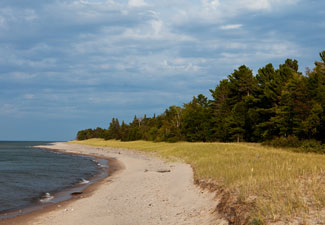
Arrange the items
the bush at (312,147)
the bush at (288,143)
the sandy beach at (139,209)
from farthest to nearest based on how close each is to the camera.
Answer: the bush at (288,143) < the bush at (312,147) < the sandy beach at (139,209)

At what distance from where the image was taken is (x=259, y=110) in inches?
2175

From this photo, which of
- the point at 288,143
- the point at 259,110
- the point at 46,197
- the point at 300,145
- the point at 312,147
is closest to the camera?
the point at 46,197

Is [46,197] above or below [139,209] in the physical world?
below

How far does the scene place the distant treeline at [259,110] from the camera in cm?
4028

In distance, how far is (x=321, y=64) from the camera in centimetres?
4359

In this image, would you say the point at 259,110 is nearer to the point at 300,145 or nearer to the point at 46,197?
the point at 300,145

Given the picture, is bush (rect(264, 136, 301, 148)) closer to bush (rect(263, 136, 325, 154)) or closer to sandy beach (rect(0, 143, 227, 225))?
bush (rect(263, 136, 325, 154))

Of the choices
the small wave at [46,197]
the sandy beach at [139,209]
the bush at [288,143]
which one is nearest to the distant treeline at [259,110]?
the bush at [288,143]


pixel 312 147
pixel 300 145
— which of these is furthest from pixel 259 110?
pixel 312 147

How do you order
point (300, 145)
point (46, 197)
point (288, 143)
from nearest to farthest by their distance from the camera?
1. point (46, 197)
2. point (300, 145)
3. point (288, 143)

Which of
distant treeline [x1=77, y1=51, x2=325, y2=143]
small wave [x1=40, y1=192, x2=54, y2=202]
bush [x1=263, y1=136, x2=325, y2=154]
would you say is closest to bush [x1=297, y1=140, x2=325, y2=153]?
bush [x1=263, y1=136, x2=325, y2=154]

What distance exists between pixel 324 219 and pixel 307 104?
3656 centimetres

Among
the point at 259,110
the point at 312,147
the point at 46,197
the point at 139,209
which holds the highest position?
the point at 259,110

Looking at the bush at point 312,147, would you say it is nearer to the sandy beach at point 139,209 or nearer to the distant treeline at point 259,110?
the distant treeline at point 259,110
